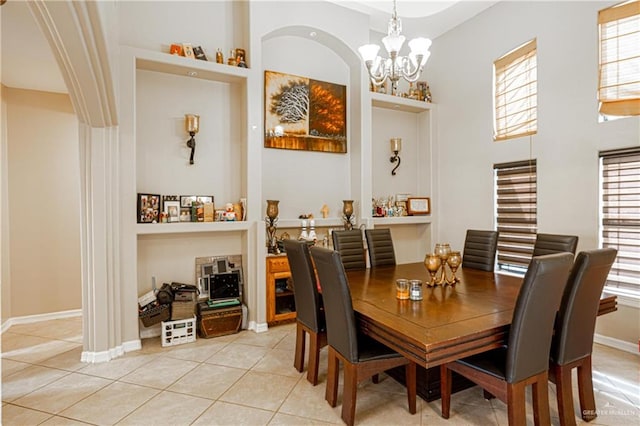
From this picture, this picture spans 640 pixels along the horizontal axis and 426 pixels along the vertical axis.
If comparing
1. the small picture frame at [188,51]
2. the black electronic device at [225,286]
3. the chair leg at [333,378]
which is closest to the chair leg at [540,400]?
the chair leg at [333,378]

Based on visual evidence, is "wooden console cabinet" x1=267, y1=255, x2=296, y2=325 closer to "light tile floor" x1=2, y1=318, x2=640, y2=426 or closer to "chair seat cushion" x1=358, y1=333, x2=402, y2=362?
"light tile floor" x1=2, y1=318, x2=640, y2=426

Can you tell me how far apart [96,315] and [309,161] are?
2.93m

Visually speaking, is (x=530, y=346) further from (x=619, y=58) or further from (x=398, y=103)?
(x=398, y=103)

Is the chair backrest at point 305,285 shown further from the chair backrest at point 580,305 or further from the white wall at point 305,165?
the white wall at point 305,165

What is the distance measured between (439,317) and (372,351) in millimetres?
481

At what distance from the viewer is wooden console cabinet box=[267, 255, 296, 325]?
13.1ft

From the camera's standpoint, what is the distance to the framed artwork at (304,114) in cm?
437

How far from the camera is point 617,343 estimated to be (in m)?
3.33

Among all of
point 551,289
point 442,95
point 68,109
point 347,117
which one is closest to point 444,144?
point 442,95

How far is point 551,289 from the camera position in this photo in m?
1.78

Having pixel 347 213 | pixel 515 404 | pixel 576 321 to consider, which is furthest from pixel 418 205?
pixel 515 404

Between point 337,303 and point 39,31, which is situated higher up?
point 39,31

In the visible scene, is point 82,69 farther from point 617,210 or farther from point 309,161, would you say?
point 617,210

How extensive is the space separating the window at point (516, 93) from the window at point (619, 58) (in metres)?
0.70
